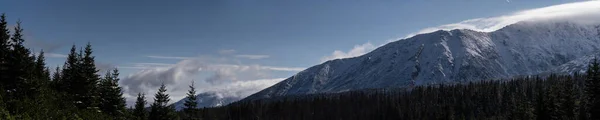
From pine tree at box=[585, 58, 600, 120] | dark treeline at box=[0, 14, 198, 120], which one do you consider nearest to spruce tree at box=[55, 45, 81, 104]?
dark treeline at box=[0, 14, 198, 120]

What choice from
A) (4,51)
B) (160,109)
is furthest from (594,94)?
(4,51)

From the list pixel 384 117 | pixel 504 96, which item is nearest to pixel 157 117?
pixel 384 117

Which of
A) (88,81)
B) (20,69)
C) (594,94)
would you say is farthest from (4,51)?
(594,94)

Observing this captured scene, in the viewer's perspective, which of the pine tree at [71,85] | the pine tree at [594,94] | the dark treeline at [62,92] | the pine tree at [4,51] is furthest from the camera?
the pine tree at [594,94]

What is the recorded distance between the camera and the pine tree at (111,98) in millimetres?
56562

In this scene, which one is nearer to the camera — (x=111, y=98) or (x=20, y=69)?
(x=20, y=69)

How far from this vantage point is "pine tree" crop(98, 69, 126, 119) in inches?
2227

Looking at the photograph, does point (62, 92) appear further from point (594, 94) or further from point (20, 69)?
point (594, 94)

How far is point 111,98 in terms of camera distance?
57.2 m

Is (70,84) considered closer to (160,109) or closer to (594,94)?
(160,109)

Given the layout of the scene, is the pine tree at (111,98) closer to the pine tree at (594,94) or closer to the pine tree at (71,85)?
the pine tree at (71,85)

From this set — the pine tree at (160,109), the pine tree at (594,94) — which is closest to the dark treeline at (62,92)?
the pine tree at (160,109)

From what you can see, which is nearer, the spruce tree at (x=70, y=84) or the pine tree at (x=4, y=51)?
the pine tree at (x=4, y=51)

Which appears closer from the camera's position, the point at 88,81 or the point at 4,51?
the point at 4,51
